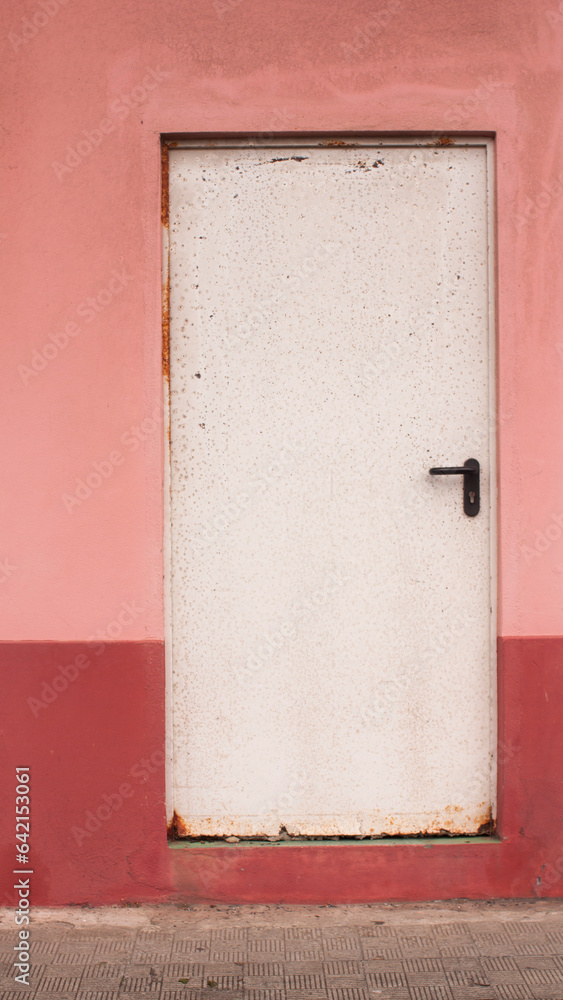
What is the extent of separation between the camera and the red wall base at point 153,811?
266 cm

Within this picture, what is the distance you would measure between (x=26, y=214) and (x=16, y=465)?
0.87 metres

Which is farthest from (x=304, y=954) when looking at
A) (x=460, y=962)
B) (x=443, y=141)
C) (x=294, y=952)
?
(x=443, y=141)

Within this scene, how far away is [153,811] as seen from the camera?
8.77 ft

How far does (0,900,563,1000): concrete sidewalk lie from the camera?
7.41ft

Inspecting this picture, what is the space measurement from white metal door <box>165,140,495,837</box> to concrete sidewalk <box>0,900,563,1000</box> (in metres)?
0.28

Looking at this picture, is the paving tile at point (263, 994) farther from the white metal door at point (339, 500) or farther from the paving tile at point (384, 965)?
the white metal door at point (339, 500)

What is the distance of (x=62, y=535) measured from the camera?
2.69 meters

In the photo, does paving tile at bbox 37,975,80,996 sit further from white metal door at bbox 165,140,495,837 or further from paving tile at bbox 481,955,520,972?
paving tile at bbox 481,955,520,972

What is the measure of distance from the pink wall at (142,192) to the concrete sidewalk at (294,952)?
0.97 metres

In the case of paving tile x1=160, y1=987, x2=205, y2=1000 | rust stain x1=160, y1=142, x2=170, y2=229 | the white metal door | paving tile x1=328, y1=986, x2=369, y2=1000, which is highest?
rust stain x1=160, y1=142, x2=170, y2=229

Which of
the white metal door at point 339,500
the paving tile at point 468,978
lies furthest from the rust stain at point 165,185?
the paving tile at point 468,978

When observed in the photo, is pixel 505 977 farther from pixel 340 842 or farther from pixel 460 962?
pixel 340 842

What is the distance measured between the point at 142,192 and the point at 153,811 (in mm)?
2144

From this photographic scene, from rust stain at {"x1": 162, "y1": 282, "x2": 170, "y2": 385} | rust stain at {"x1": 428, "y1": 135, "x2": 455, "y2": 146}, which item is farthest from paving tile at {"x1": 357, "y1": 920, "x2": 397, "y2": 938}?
rust stain at {"x1": 428, "y1": 135, "x2": 455, "y2": 146}
